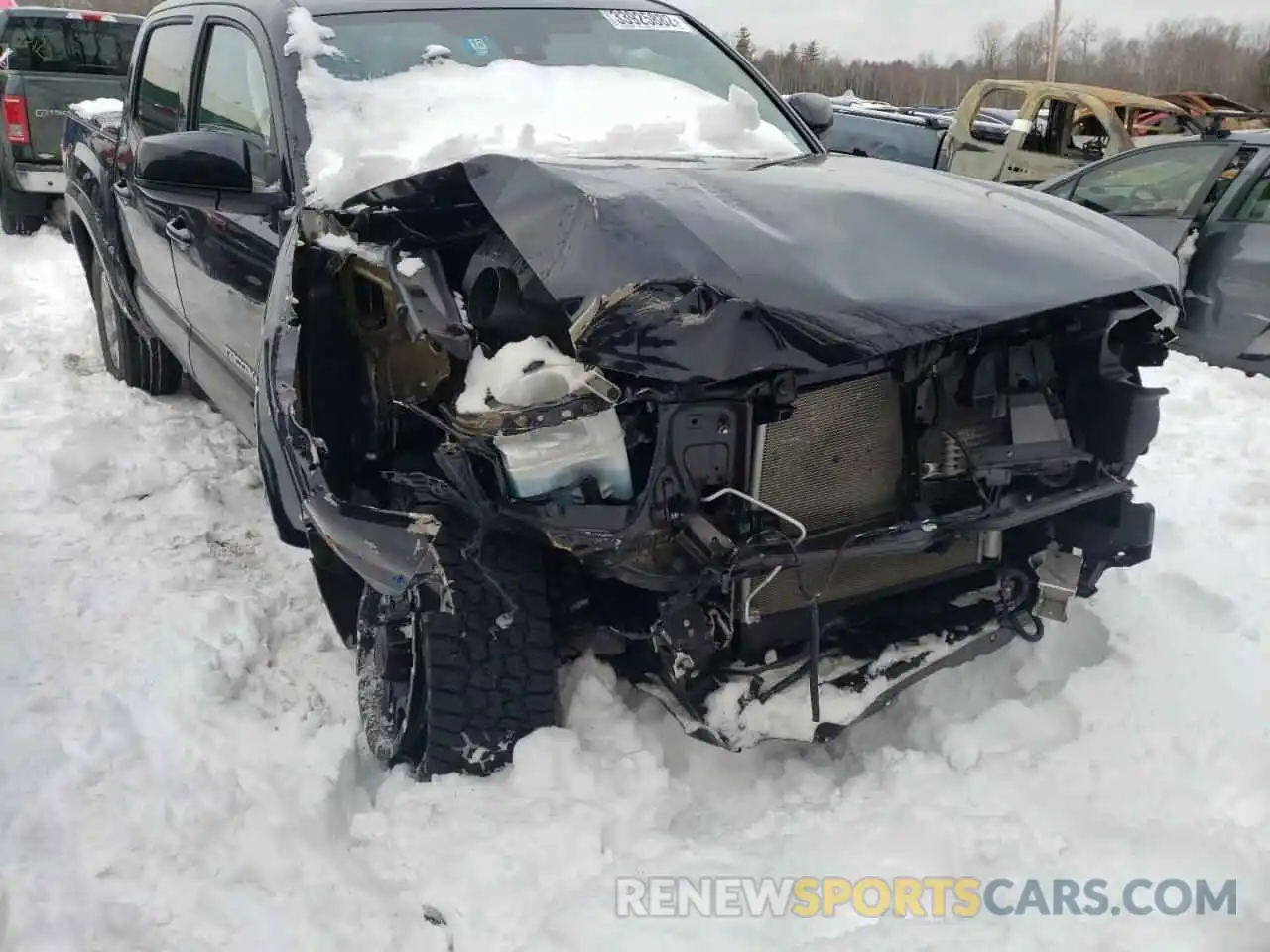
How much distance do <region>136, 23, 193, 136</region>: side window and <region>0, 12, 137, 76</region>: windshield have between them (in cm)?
562

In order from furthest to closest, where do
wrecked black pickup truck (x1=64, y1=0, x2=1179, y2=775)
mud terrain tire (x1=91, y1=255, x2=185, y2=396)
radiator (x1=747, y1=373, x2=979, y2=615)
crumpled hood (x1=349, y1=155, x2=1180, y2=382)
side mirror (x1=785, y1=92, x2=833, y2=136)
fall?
mud terrain tire (x1=91, y1=255, x2=185, y2=396)
side mirror (x1=785, y1=92, x2=833, y2=136)
radiator (x1=747, y1=373, x2=979, y2=615)
wrecked black pickup truck (x1=64, y1=0, x2=1179, y2=775)
crumpled hood (x1=349, y1=155, x2=1180, y2=382)

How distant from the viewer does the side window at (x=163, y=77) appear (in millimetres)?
3811

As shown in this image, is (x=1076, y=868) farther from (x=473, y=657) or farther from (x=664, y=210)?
(x=664, y=210)

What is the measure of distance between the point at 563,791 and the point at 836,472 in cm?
95

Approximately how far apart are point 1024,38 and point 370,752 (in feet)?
240

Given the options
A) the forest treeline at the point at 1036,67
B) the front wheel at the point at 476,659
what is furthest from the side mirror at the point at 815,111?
the forest treeline at the point at 1036,67

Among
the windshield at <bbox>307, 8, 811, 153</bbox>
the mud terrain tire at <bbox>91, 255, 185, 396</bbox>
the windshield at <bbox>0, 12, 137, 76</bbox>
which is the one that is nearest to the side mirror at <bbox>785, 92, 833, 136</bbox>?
the windshield at <bbox>307, 8, 811, 153</bbox>

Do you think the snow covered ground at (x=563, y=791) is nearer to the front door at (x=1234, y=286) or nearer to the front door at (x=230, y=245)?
the front door at (x=230, y=245)

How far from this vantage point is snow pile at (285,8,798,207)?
2711mm

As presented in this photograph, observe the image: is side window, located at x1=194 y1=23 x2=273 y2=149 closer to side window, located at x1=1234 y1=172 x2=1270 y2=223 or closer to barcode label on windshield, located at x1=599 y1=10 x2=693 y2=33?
barcode label on windshield, located at x1=599 y1=10 x2=693 y2=33

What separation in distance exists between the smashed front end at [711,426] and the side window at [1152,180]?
3.69 metres

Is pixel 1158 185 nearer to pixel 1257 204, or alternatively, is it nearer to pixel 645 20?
pixel 1257 204

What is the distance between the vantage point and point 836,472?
7.79 feet

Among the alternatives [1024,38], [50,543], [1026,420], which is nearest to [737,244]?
[1026,420]
